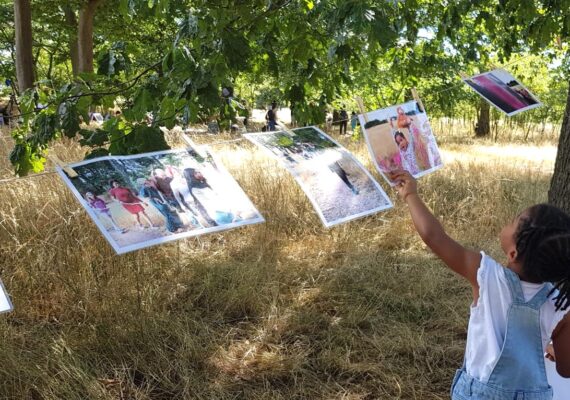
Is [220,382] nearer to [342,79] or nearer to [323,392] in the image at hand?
[323,392]

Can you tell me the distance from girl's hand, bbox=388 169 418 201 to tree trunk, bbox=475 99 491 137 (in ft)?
44.2

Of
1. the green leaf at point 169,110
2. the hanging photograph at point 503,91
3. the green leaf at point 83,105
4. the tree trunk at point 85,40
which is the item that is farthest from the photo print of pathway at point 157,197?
the tree trunk at point 85,40

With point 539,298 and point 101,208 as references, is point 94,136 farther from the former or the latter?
point 539,298

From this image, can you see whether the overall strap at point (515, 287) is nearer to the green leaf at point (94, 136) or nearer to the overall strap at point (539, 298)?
the overall strap at point (539, 298)

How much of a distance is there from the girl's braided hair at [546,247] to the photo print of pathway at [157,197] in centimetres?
121

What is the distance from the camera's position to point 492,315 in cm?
138

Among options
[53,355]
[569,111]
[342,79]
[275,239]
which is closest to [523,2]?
[569,111]

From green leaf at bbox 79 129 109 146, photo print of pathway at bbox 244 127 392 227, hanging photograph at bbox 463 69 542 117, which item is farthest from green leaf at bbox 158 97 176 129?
hanging photograph at bbox 463 69 542 117

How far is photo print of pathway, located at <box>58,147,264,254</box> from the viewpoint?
2041mm

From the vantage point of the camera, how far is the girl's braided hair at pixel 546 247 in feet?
4.28

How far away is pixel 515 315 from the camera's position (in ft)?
4.46

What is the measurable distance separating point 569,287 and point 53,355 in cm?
232

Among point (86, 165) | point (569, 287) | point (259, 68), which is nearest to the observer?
point (569, 287)

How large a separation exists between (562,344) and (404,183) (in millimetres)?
651
